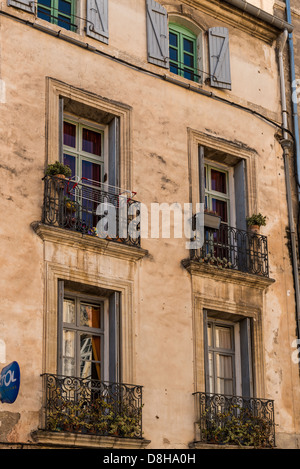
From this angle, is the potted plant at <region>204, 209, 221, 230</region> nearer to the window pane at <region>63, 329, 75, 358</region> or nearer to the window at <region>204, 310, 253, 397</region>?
the window at <region>204, 310, 253, 397</region>

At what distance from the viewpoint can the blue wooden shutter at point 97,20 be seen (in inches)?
640

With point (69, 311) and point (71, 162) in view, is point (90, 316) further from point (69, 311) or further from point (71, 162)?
point (71, 162)

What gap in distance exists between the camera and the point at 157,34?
17.2 m

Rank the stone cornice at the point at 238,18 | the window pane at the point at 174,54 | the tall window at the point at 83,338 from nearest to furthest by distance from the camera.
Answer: the tall window at the point at 83,338 → the window pane at the point at 174,54 → the stone cornice at the point at 238,18

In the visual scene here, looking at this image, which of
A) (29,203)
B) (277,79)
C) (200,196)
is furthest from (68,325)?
(277,79)

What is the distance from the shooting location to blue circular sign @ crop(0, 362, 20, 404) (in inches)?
494

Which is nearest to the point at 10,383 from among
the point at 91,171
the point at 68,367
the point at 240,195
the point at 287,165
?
the point at 68,367

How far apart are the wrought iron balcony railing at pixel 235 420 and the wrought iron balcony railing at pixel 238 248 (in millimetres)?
2287

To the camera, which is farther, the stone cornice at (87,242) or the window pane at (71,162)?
the window pane at (71,162)

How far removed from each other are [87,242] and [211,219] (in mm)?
2726

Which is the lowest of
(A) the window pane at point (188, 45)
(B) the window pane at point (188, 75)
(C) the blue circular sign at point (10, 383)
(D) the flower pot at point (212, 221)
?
(C) the blue circular sign at point (10, 383)

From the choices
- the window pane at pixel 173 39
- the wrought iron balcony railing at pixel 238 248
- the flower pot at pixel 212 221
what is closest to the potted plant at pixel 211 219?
the flower pot at pixel 212 221

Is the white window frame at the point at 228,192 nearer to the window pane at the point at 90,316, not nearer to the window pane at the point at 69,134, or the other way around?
the window pane at the point at 69,134

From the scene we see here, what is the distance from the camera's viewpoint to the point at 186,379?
15.1 metres
